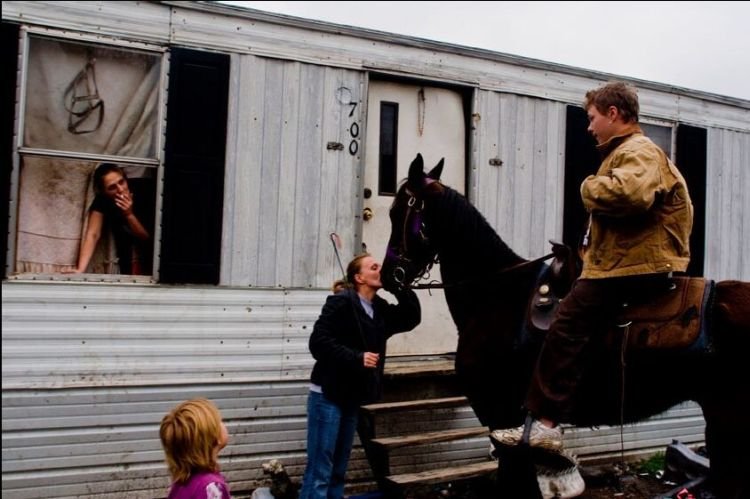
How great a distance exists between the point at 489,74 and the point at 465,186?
3.22 feet

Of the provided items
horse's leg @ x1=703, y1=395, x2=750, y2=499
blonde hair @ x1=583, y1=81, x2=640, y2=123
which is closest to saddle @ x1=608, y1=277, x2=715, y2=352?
horse's leg @ x1=703, y1=395, x2=750, y2=499

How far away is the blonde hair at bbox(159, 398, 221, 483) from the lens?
287 centimetres

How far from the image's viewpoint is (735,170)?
7430 mm

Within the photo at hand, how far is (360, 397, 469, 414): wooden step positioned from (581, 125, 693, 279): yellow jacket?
215 centimetres

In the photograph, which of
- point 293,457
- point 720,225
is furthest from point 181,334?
point 720,225

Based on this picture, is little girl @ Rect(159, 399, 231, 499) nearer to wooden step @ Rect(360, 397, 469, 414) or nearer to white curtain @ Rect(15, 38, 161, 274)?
white curtain @ Rect(15, 38, 161, 274)

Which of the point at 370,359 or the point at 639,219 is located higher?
the point at 639,219

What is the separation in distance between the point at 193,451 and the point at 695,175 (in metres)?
5.92

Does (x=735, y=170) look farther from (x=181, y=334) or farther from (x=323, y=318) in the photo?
(x=181, y=334)

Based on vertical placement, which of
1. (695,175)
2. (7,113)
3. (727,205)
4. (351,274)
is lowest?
(351,274)

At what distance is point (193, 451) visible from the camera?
2.88m

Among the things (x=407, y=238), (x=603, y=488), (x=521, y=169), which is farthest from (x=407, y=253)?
(x=603, y=488)

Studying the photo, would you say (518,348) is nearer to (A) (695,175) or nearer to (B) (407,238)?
(B) (407,238)

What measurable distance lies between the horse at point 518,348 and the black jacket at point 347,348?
1.14 feet
